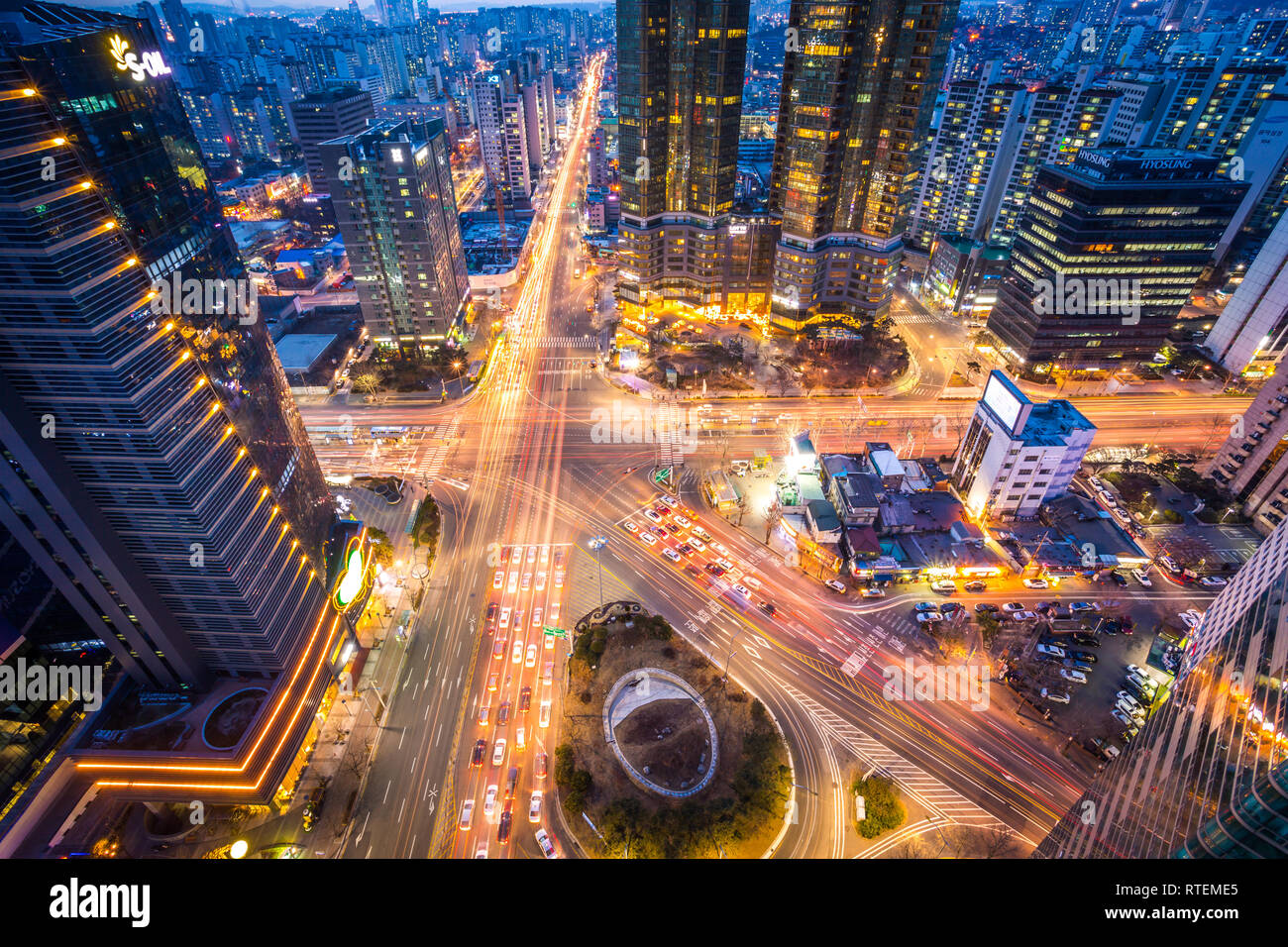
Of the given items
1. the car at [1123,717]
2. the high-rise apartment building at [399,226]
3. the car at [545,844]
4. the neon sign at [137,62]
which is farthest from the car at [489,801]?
the high-rise apartment building at [399,226]

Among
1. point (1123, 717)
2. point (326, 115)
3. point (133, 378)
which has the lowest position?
point (1123, 717)

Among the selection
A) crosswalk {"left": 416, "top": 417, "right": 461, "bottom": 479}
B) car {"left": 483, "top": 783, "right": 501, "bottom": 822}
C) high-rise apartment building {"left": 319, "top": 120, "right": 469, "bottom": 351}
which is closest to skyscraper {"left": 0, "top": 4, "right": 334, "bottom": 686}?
car {"left": 483, "top": 783, "right": 501, "bottom": 822}

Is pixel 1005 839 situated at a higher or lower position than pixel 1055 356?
lower

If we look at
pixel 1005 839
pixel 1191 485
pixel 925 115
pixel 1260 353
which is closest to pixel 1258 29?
pixel 1260 353

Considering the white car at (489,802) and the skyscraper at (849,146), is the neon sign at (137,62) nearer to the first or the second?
the white car at (489,802)

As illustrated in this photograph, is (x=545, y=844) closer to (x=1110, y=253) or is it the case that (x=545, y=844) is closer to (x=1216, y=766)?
(x=1216, y=766)

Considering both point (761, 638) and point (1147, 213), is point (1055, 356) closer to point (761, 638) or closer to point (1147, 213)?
point (1147, 213)

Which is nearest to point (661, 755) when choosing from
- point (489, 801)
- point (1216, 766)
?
point (489, 801)
